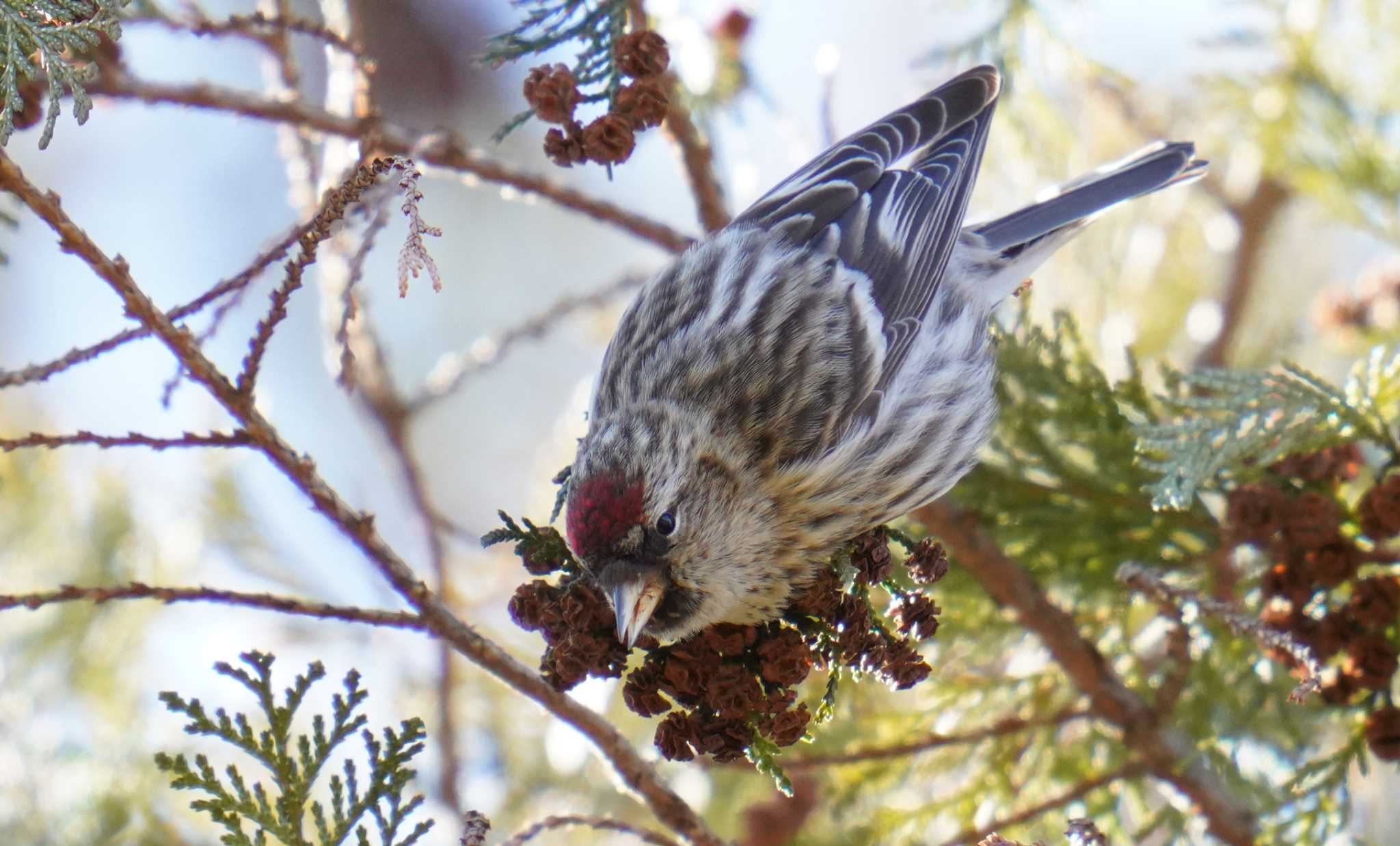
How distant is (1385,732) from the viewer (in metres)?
1.98

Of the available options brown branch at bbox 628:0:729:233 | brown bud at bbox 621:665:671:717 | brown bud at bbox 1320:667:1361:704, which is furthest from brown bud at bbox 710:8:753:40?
brown bud at bbox 1320:667:1361:704

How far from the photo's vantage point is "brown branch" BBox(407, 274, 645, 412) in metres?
2.83

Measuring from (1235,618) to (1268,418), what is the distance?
44cm

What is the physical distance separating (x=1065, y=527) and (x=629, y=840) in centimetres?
149

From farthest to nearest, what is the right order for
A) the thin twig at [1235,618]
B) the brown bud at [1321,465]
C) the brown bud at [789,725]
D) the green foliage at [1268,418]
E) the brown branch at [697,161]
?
the brown branch at [697,161], the brown bud at [1321,465], the green foliage at [1268,418], the brown bud at [789,725], the thin twig at [1235,618]

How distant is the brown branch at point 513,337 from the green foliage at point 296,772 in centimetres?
130

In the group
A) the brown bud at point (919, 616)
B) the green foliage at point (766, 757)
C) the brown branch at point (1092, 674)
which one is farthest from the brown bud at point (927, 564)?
the brown branch at point (1092, 674)

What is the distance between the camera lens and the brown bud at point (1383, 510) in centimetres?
192

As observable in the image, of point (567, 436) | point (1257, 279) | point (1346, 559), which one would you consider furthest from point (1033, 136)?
point (1346, 559)

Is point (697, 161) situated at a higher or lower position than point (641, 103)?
higher

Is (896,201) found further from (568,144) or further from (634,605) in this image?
(634,605)

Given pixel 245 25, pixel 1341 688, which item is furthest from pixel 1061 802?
pixel 245 25

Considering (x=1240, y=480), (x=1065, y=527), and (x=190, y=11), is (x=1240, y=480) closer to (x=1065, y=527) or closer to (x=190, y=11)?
(x=1065, y=527)

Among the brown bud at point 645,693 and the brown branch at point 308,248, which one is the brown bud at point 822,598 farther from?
the brown branch at point 308,248
